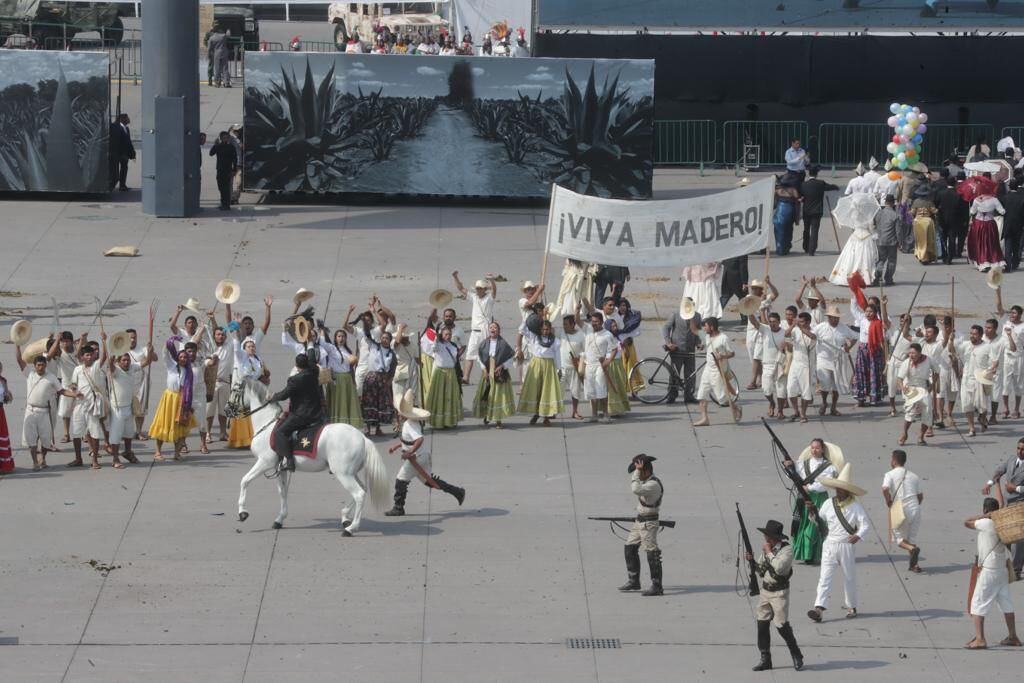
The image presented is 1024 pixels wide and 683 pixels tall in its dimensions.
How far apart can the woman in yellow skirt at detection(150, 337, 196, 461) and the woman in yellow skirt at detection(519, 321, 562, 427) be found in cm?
389

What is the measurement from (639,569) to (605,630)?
96 centimetres

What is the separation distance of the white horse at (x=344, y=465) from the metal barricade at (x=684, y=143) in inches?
919

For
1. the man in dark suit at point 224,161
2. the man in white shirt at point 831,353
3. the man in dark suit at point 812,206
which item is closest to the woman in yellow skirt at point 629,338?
the man in white shirt at point 831,353

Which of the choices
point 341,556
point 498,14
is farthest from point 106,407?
point 498,14

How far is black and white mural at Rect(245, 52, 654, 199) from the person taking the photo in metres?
32.3

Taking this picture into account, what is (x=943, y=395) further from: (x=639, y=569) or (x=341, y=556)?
(x=341, y=556)

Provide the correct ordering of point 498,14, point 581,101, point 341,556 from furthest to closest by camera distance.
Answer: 1. point 498,14
2. point 581,101
3. point 341,556

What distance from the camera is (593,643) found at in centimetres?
1412

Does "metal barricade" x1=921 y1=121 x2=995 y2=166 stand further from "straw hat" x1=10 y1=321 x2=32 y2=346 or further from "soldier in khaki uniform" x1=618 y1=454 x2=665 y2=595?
"soldier in khaki uniform" x1=618 y1=454 x2=665 y2=595

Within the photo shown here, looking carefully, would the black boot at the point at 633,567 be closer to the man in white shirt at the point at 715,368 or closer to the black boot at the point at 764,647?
the black boot at the point at 764,647

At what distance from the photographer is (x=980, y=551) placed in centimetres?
1419

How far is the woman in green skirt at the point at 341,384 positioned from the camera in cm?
1922

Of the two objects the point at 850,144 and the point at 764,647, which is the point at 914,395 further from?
the point at 850,144

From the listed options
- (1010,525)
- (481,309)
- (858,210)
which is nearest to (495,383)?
(481,309)
